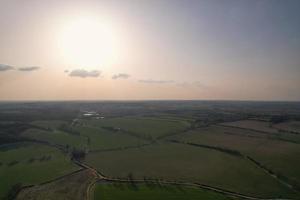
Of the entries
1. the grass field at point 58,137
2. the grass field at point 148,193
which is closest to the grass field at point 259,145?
the grass field at point 148,193

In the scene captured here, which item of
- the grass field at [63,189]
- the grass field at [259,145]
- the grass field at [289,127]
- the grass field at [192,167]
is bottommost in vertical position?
the grass field at [63,189]

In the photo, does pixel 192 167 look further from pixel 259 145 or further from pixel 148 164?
pixel 259 145

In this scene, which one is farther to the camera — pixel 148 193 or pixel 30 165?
pixel 30 165

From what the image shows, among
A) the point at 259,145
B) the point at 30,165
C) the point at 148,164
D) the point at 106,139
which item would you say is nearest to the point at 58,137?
the point at 106,139

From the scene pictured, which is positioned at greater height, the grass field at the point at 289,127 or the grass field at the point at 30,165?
the grass field at the point at 289,127

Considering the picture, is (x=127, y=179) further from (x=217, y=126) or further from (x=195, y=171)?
(x=217, y=126)

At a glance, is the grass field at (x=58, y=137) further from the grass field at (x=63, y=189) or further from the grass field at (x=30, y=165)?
the grass field at (x=63, y=189)

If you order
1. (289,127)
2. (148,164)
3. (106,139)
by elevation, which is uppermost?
(289,127)
